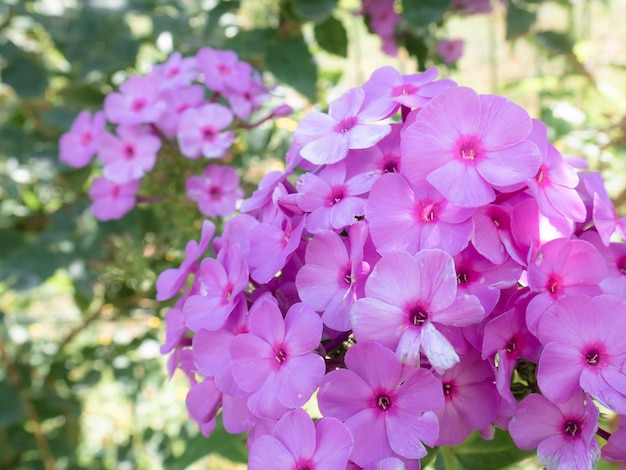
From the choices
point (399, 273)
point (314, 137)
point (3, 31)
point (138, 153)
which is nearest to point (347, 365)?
point (399, 273)

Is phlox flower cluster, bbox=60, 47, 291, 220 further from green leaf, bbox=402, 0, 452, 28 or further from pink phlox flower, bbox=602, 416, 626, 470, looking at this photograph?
pink phlox flower, bbox=602, 416, 626, 470

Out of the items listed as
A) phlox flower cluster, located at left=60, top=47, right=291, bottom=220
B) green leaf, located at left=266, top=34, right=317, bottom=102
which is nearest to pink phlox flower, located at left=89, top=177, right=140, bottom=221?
phlox flower cluster, located at left=60, top=47, right=291, bottom=220

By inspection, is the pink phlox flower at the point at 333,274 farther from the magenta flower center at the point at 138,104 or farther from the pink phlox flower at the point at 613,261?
the magenta flower center at the point at 138,104

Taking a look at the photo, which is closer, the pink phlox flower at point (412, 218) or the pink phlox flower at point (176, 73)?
the pink phlox flower at point (412, 218)

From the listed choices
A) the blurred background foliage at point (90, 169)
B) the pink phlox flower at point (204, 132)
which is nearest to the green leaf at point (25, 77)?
the blurred background foliage at point (90, 169)

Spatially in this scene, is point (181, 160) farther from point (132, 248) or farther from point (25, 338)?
point (25, 338)

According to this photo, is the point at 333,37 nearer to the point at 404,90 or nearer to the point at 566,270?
the point at 404,90
